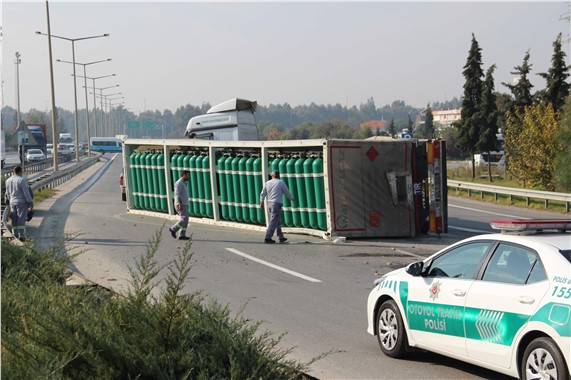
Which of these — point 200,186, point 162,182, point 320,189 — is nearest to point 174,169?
point 162,182

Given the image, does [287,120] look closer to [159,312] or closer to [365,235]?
[365,235]

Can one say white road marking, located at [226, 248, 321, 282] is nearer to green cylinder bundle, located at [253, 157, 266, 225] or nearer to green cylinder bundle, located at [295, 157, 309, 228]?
green cylinder bundle, located at [295, 157, 309, 228]

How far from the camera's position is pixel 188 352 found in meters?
5.44

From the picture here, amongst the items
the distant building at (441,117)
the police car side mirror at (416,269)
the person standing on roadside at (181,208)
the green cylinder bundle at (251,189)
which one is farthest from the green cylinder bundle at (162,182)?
the distant building at (441,117)

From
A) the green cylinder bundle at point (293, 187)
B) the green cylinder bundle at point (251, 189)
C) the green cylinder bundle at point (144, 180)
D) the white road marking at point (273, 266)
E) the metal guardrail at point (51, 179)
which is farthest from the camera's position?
the green cylinder bundle at point (144, 180)

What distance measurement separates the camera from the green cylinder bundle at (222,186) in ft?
75.3

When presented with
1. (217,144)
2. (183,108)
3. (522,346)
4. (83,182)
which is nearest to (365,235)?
(217,144)

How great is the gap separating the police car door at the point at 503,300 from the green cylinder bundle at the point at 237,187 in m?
15.3

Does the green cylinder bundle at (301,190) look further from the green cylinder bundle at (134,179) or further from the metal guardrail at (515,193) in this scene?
the metal guardrail at (515,193)

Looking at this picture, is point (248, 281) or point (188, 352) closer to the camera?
point (188, 352)

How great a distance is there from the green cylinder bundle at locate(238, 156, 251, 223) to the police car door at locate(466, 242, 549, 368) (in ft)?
49.1

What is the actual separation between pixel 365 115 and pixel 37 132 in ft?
433

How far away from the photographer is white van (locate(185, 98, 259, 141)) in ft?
106

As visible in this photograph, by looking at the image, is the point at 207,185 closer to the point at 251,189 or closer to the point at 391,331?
the point at 251,189
